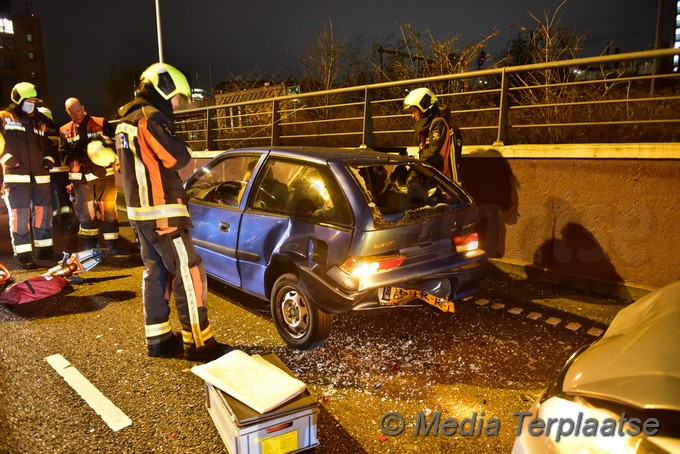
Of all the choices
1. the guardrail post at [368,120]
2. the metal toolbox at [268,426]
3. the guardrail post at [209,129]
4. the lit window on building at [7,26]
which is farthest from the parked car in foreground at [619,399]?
the lit window on building at [7,26]

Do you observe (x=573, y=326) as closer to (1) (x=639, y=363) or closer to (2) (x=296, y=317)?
(2) (x=296, y=317)

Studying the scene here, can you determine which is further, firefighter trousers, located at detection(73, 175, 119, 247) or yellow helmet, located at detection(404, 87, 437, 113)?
firefighter trousers, located at detection(73, 175, 119, 247)

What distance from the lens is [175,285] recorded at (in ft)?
11.6

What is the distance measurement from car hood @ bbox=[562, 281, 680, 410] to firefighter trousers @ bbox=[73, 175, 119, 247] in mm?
6611

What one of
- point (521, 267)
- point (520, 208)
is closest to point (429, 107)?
point (520, 208)

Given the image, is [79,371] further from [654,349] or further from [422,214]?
[654,349]

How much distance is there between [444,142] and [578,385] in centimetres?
422

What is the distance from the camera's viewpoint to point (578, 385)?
162cm

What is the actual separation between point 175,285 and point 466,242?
2332 millimetres

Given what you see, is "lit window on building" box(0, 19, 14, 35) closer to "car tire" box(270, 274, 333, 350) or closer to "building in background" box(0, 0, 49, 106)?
"building in background" box(0, 0, 49, 106)

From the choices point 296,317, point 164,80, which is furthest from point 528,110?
point 164,80

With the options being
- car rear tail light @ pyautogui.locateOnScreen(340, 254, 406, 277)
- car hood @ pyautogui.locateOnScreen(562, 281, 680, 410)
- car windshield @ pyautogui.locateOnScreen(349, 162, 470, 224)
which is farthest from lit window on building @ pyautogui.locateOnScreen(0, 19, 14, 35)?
car hood @ pyautogui.locateOnScreen(562, 281, 680, 410)

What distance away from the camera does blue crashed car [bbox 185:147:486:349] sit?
3.38 meters

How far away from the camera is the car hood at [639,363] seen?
1.41m
